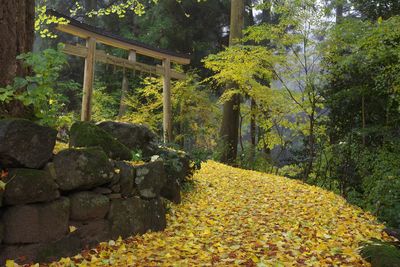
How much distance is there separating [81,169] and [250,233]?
2714 mm

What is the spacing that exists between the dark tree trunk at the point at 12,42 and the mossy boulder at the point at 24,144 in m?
0.72

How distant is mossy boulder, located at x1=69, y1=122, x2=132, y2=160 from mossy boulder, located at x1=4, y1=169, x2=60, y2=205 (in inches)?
47.3

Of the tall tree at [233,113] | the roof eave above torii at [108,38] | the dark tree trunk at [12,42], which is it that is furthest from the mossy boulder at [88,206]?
the tall tree at [233,113]

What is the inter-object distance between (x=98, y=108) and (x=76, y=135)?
10947 millimetres

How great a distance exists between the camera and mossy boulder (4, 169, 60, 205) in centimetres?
373

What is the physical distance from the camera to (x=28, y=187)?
383 centimetres

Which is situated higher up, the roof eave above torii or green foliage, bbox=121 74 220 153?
the roof eave above torii

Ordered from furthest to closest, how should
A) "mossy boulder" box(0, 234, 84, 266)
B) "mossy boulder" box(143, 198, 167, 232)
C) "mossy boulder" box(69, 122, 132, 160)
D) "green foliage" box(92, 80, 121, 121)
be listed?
"green foliage" box(92, 80, 121, 121) → "mossy boulder" box(143, 198, 167, 232) → "mossy boulder" box(69, 122, 132, 160) → "mossy boulder" box(0, 234, 84, 266)

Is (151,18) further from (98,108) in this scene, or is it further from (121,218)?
(121,218)

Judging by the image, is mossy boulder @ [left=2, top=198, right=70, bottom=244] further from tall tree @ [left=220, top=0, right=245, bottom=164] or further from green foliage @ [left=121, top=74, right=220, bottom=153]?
green foliage @ [left=121, top=74, right=220, bottom=153]

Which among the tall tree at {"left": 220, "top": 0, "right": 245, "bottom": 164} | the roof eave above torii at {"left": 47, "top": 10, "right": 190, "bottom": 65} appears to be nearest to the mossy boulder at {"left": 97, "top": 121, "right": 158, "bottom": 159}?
the roof eave above torii at {"left": 47, "top": 10, "right": 190, "bottom": 65}

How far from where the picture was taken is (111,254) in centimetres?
439

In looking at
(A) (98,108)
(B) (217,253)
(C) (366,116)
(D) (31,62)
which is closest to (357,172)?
(C) (366,116)

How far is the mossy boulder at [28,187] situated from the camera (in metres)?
3.73
